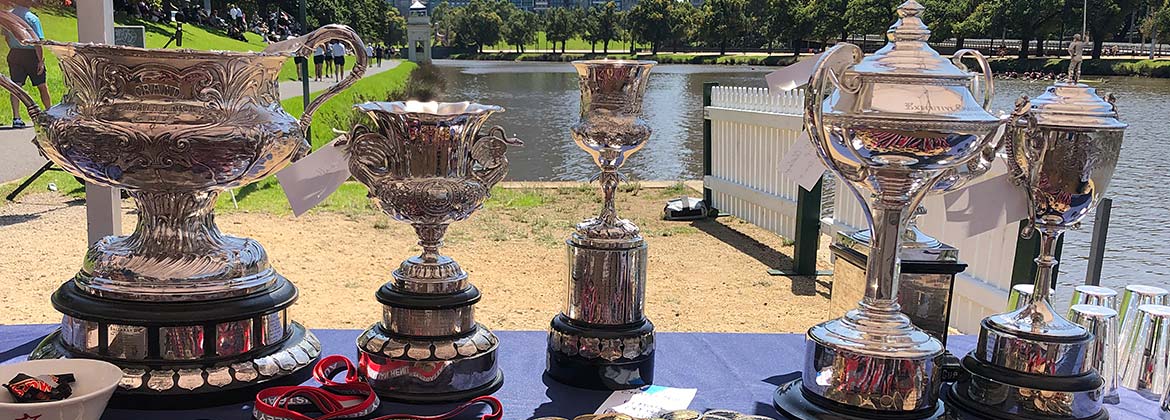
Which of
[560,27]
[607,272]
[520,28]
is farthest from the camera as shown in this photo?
[520,28]

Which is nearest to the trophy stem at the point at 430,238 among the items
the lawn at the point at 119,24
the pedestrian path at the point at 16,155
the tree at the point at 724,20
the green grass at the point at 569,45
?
the lawn at the point at 119,24

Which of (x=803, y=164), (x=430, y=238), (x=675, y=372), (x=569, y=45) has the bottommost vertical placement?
(x=675, y=372)

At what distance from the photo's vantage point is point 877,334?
1.15m

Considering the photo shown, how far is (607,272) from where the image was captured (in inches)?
53.2

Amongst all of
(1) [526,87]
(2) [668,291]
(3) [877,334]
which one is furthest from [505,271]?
(1) [526,87]

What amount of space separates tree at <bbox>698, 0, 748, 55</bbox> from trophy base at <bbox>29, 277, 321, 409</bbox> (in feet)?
202

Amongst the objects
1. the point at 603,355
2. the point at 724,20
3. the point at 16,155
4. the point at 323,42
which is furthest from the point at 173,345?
the point at 724,20

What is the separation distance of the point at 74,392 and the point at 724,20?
6431 centimetres

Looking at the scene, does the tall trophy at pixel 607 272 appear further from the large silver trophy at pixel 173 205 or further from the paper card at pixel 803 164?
the large silver trophy at pixel 173 205

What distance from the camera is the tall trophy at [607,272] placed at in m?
1.36

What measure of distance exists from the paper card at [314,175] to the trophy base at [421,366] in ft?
0.75

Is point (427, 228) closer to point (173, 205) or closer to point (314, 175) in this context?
point (314, 175)

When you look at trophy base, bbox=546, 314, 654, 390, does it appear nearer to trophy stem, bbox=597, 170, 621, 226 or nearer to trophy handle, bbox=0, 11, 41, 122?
trophy stem, bbox=597, 170, 621, 226

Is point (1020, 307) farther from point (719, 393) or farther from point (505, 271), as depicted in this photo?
point (505, 271)
